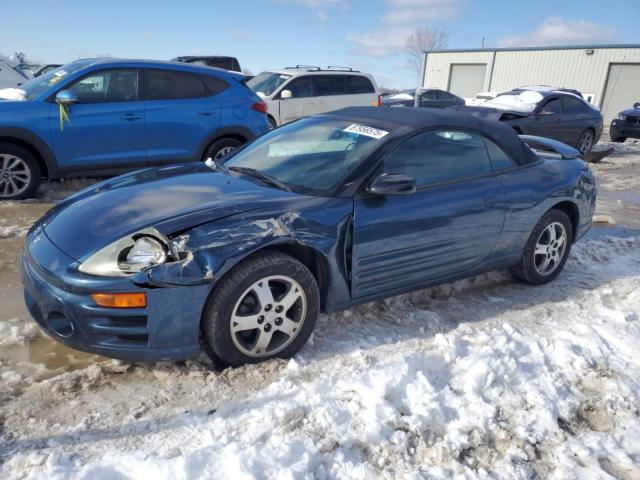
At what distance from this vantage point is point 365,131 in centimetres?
365

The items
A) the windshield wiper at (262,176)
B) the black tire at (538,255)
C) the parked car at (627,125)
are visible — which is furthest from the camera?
the parked car at (627,125)

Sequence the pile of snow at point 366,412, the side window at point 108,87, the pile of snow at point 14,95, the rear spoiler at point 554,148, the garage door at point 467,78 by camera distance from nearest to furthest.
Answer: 1. the pile of snow at point 366,412
2. the rear spoiler at point 554,148
3. the pile of snow at point 14,95
4. the side window at point 108,87
5. the garage door at point 467,78

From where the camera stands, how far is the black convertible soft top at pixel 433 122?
12.1 feet

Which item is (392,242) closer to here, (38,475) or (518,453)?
(518,453)

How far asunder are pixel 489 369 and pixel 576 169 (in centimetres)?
241

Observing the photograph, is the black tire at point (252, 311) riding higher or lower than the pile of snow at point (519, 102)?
lower

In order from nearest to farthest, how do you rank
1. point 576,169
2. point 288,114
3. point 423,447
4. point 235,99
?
point 423,447 → point 576,169 → point 235,99 → point 288,114

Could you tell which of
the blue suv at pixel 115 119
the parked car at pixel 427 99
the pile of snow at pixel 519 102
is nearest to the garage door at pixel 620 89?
the parked car at pixel 427 99

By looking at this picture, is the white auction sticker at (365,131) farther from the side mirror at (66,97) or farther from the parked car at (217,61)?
the parked car at (217,61)

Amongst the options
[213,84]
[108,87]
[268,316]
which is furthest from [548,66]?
[268,316]

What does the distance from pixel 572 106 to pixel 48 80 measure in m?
10.7

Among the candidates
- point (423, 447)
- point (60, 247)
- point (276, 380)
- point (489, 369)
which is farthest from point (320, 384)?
point (60, 247)

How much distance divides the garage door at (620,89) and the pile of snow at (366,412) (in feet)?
95.0

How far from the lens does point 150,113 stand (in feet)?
21.4
